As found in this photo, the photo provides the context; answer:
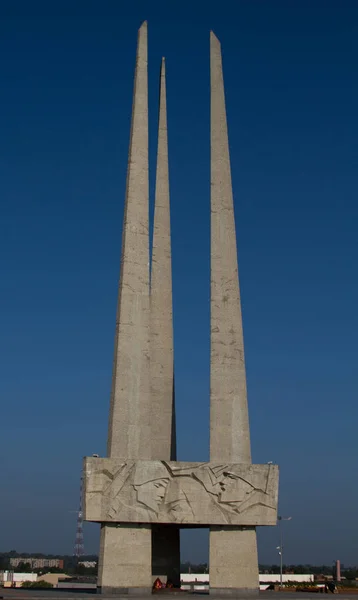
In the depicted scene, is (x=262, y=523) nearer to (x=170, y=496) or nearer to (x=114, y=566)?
(x=170, y=496)

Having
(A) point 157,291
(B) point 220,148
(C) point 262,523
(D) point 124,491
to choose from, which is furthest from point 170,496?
(B) point 220,148

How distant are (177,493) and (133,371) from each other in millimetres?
3196

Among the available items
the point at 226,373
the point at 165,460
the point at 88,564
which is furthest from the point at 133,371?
the point at 88,564

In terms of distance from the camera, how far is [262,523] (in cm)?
2031

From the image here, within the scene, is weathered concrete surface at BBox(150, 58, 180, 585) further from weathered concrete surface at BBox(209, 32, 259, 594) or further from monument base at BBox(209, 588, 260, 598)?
monument base at BBox(209, 588, 260, 598)

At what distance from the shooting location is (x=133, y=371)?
67.2ft

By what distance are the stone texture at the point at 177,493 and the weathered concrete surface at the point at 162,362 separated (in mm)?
3822

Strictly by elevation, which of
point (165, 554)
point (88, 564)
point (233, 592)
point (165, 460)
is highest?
point (88, 564)

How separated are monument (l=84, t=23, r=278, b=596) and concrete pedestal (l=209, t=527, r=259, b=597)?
25 mm

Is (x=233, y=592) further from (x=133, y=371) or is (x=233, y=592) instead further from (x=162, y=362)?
(x=162, y=362)

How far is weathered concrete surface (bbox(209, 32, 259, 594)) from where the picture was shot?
1995 centimetres

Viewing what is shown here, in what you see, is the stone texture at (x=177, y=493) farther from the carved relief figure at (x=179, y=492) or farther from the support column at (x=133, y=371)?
the support column at (x=133, y=371)

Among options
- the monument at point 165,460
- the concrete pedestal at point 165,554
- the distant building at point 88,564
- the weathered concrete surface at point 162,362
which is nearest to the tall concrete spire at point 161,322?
the weathered concrete surface at point 162,362

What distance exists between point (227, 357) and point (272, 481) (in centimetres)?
334
